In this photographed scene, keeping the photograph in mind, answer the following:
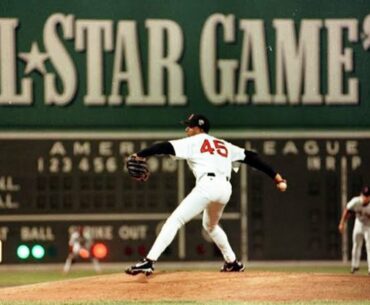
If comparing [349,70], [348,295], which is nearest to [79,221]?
[349,70]

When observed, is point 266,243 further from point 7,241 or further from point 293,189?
point 7,241

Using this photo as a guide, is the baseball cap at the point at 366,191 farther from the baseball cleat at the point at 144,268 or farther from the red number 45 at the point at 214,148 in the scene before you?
the baseball cleat at the point at 144,268

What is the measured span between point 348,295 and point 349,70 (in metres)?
5.70

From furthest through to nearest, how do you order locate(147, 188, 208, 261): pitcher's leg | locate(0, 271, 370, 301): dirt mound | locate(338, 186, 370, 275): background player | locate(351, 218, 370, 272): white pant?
locate(351, 218, 370, 272): white pant < locate(338, 186, 370, 275): background player < locate(147, 188, 208, 261): pitcher's leg < locate(0, 271, 370, 301): dirt mound

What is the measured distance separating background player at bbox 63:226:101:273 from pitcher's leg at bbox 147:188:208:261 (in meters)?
4.46

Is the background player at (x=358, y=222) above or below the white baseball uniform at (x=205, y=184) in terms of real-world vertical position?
below

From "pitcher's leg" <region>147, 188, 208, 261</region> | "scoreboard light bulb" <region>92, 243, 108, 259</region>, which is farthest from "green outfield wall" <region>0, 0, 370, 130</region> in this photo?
"pitcher's leg" <region>147, 188, 208, 261</region>

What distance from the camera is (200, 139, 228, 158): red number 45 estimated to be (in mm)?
9516

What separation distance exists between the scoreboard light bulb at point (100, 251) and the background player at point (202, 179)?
13.6 feet

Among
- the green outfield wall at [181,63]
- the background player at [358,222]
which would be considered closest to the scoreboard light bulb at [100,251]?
the green outfield wall at [181,63]

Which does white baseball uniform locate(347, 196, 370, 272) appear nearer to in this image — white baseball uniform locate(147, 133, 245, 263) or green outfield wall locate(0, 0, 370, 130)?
green outfield wall locate(0, 0, 370, 130)

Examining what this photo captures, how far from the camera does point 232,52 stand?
1395 cm

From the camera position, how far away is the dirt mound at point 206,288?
8.84m

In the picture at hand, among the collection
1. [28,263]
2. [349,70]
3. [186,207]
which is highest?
[349,70]
